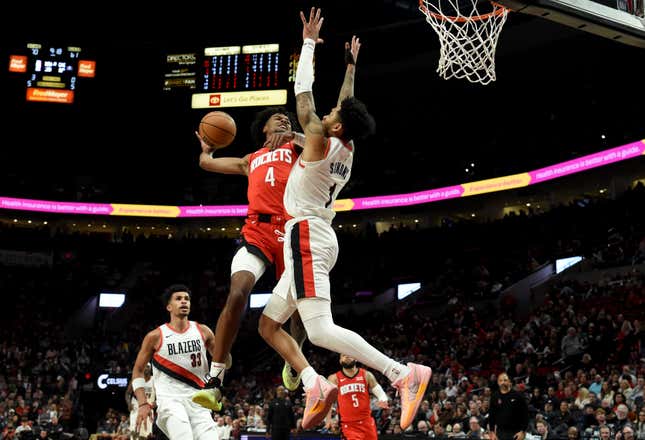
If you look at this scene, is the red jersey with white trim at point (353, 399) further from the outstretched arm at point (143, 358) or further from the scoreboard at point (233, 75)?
the scoreboard at point (233, 75)

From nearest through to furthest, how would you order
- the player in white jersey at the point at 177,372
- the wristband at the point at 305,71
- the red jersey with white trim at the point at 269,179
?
the wristband at the point at 305,71
the red jersey with white trim at the point at 269,179
the player in white jersey at the point at 177,372

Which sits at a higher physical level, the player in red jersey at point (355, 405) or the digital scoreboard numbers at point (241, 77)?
the digital scoreboard numbers at point (241, 77)

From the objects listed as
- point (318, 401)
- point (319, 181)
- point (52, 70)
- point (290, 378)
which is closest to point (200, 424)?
point (290, 378)

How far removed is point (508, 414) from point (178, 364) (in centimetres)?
487

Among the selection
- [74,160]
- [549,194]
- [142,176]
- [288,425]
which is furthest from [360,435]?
[74,160]

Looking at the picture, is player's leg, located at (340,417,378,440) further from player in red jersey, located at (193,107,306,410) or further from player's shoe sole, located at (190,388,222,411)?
player's shoe sole, located at (190,388,222,411)

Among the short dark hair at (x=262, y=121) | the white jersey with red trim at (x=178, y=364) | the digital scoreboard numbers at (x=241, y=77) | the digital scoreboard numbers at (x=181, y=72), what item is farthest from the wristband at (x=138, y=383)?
the digital scoreboard numbers at (x=181, y=72)

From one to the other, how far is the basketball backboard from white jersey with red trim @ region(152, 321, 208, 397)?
4.26 meters

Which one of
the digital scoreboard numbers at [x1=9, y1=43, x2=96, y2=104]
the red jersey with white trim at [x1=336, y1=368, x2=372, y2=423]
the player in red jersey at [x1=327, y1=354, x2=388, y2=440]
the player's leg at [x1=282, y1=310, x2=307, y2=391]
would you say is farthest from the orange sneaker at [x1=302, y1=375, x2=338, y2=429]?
the digital scoreboard numbers at [x1=9, y1=43, x2=96, y2=104]

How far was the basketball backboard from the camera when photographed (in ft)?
20.7

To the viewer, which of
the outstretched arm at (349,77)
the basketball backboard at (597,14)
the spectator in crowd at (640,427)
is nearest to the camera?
the outstretched arm at (349,77)

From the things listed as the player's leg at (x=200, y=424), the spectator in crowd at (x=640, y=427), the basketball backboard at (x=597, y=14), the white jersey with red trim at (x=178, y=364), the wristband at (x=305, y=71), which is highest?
the basketball backboard at (x=597, y=14)

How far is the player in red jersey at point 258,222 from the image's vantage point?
5680 millimetres

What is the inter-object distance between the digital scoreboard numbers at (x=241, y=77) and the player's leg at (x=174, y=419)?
46.6 ft
